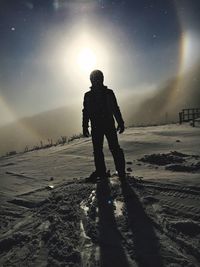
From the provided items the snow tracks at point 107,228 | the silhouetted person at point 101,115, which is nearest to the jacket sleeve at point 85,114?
the silhouetted person at point 101,115

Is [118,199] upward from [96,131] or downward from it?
downward

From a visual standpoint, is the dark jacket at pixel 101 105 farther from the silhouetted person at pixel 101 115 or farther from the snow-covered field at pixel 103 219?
the snow-covered field at pixel 103 219

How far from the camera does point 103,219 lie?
3.60m

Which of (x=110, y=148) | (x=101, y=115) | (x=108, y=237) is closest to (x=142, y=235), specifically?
(x=108, y=237)

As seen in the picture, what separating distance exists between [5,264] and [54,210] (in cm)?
131

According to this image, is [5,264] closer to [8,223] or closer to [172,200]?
[8,223]

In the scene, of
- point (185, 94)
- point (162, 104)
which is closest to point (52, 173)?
point (185, 94)

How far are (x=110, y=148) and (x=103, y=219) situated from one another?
1920mm

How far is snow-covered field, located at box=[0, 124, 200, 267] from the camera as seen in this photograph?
279 cm

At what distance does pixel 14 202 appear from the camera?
450 centimetres

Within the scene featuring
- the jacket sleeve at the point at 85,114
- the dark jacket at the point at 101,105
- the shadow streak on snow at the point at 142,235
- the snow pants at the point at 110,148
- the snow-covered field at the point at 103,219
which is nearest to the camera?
the shadow streak on snow at the point at 142,235

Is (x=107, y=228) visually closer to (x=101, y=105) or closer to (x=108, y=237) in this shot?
(x=108, y=237)

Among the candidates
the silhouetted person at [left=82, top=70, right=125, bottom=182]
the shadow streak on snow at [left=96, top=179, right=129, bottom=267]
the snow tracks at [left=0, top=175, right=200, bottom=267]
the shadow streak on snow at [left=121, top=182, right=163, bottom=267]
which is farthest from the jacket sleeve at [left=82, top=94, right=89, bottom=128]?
the shadow streak on snow at [left=121, top=182, right=163, bottom=267]

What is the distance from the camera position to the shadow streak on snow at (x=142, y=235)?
2660 mm
